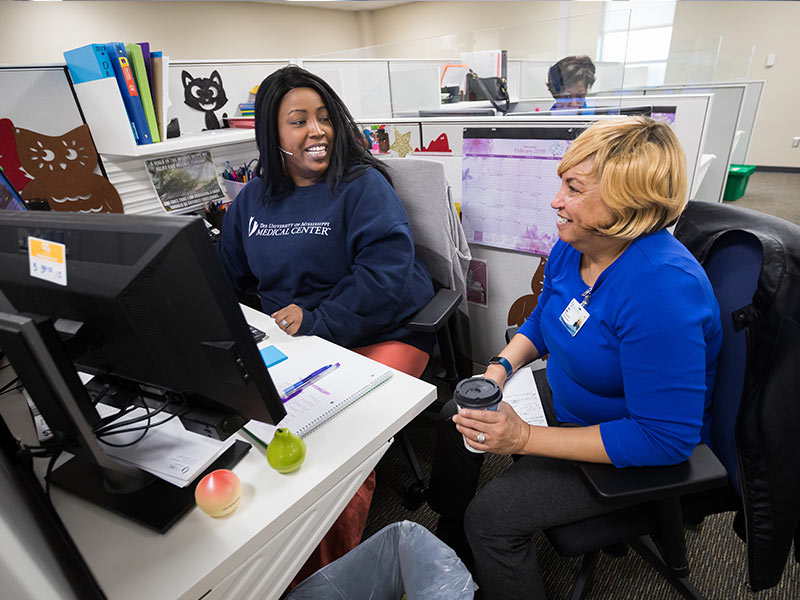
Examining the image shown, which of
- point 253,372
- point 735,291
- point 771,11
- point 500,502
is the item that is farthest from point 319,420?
point 771,11

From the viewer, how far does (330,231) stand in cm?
136

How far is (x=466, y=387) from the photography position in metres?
0.84

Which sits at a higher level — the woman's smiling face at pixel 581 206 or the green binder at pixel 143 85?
the green binder at pixel 143 85

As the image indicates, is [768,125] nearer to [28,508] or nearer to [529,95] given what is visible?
[529,95]

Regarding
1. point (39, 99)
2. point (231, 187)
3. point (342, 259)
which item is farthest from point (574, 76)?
point (39, 99)

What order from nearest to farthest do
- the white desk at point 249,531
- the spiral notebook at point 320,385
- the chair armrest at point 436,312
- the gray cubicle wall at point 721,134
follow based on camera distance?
the white desk at point 249,531 → the spiral notebook at point 320,385 → the chair armrest at point 436,312 → the gray cubicle wall at point 721,134

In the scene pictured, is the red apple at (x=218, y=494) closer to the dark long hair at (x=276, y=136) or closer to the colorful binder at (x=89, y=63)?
the dark long hair at (x=276, y=136)

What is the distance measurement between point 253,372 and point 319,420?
28 centimetres

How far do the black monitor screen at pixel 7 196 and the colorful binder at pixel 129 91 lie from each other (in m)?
0.41

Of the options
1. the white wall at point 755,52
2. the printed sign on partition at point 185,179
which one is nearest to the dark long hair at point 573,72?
the printed sign on partition at point 185,179

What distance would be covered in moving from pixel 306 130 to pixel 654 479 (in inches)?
49.4

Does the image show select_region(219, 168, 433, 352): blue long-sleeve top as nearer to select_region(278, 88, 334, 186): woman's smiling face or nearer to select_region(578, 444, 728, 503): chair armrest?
select_region(278, 88, 334, 186): woman's smiling face

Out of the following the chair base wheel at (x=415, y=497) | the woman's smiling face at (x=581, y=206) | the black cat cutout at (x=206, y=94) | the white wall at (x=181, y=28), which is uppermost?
the white wall at (x=181, y=28)

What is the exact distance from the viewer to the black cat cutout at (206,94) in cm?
182
